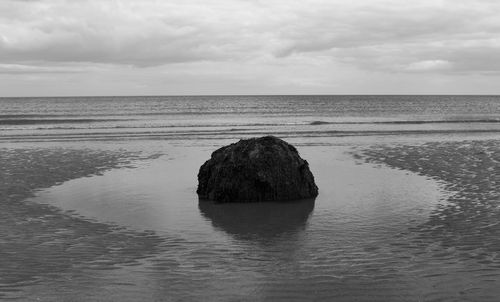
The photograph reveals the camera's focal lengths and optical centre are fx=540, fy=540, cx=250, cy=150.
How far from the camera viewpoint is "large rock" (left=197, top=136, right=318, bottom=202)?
14133 mm

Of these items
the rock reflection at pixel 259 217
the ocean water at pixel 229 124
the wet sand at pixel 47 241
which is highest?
the ocean water at pixel 229 124

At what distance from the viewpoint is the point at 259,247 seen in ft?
32.1

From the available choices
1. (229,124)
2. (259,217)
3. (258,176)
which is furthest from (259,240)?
(229,124)

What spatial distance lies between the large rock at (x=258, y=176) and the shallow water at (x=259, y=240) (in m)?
0.49

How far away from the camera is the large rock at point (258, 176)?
14133 mm

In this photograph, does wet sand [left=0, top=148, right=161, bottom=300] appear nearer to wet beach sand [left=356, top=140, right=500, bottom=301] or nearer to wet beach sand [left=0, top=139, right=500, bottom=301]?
wet beach sand [left=0, top=139, right=500, bottom=301]

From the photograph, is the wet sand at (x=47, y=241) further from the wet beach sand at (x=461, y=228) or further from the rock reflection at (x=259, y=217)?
the wet beach sand at (x=461, y=228)

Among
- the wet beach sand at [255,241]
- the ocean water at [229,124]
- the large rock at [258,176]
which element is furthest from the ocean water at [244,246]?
the ocean water at [229,124]

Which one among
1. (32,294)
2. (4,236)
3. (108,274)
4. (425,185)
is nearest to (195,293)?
(108,274)

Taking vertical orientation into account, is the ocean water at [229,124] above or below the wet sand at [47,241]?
above

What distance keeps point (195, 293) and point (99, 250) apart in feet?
9.72

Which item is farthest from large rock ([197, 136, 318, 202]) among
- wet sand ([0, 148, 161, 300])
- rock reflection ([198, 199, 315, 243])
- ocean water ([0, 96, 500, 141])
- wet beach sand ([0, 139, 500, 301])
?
ocean water ([0, 96, 500, 141])

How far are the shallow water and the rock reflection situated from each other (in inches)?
0.9

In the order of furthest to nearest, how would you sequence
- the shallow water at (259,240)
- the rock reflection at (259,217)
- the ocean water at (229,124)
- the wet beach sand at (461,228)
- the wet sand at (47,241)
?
1. the ocean water at (229,124)
2. the rock reflection at (259,217)
3. the wet sand at (47,241)
4. the wet beach sand at (461,228)
5. the shallow water at (259,240)
